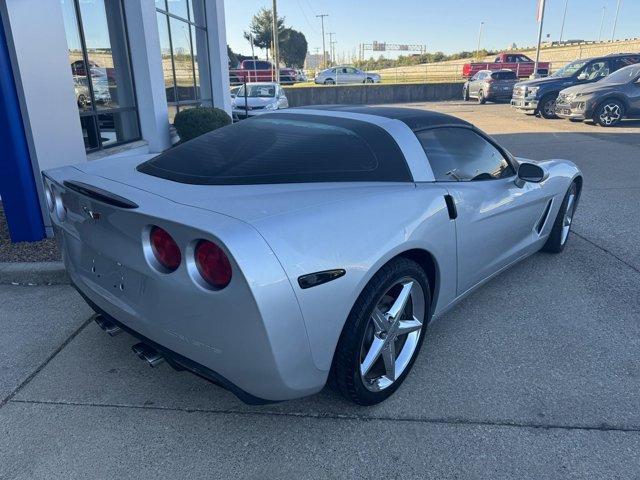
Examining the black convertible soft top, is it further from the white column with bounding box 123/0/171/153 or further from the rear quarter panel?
the white column with bounding box 123/0/171/153

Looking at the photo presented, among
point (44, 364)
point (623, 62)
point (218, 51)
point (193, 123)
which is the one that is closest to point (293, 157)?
point (44, 364)

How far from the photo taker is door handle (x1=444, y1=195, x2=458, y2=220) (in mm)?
2713

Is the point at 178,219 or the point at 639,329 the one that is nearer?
the point at 178,219

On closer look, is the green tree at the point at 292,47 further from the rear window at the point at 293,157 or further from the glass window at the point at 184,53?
the rear window at the point at 293,157

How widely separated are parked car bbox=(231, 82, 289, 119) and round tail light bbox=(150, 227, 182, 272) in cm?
1312

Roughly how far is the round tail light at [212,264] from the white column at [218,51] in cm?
1023

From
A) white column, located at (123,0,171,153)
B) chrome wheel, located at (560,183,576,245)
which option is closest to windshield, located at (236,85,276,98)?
white column, located at (123,0,171,153)

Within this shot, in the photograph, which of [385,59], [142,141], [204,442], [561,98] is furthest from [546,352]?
[385,59]

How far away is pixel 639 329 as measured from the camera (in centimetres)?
323

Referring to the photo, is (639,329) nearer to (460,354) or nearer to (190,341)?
(460,354)

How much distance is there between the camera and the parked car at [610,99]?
13344 mm

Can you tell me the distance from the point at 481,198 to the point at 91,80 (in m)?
6.02

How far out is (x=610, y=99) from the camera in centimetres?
1351

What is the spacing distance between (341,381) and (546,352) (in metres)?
1.45
